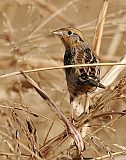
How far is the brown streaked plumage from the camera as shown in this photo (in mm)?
2352

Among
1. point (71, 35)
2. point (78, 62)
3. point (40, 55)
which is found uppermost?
point (40, 55)

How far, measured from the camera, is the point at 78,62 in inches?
98.8

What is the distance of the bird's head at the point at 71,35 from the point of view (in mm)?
2747

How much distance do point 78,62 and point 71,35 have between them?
0.95 feet

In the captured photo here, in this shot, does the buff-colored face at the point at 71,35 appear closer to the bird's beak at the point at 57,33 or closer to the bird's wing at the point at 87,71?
the bird's beak at the point at 57,33

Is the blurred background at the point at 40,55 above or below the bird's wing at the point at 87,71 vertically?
above

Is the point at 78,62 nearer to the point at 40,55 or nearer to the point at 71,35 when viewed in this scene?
the point at 71,35

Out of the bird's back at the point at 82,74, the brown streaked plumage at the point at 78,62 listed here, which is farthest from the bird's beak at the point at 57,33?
the bird's back at the point at 82,74

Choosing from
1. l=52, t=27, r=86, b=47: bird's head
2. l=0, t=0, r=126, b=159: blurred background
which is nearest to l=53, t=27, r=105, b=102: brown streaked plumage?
l=52, t=27, r=86, b=47: bird's head

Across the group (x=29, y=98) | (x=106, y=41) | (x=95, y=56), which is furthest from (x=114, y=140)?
(x=106, y=41)

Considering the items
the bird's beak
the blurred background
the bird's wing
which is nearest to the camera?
the bird's wing

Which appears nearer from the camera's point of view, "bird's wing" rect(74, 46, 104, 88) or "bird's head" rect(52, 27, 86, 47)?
"bird's wing" rect(74, 46, 104, 88)

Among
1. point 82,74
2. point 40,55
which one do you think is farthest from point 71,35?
point 40,55

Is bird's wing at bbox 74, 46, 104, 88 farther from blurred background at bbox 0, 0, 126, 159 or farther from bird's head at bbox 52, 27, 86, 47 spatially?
blurred background at bbox 0, 0, 126, 159
